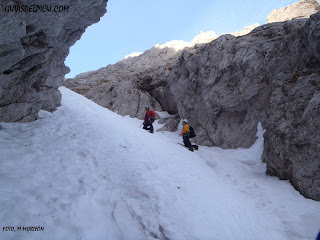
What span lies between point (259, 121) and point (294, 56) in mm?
5471

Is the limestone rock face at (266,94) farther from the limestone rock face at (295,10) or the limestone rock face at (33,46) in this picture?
the limestone rock face at (295,10)


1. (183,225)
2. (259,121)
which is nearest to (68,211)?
(183,225)

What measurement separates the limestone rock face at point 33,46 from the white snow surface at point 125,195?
1.71 metres

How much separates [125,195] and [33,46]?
853cm

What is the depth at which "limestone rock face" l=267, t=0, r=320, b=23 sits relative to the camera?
34.6 metres

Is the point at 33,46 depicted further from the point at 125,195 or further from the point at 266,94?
the point at 266,94

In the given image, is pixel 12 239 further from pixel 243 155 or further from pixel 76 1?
pixel 243 155

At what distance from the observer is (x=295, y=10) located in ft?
127

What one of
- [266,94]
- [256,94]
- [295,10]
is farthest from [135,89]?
[295,10]

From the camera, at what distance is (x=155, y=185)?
9.11 metres

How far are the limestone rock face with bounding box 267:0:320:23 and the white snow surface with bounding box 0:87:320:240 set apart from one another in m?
35.4

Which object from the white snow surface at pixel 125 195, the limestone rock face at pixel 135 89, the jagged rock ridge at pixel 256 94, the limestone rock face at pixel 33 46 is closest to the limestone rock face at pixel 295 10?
the jagged rock ridge at pixel 256 94

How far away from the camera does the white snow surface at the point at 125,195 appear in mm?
5809

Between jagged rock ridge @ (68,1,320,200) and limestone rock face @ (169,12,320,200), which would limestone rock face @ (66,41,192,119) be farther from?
limestone rock face @ (169,12,320,200)
